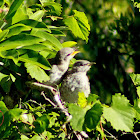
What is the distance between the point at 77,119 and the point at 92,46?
1648mm

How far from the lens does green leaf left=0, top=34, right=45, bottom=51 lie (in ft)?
5.90

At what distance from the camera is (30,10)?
216cm

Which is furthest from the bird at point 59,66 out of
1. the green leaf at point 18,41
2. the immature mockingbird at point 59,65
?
the green leaf at point 18,41

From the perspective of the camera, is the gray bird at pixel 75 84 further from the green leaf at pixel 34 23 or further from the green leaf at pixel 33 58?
the green leaf at pixel 34 23

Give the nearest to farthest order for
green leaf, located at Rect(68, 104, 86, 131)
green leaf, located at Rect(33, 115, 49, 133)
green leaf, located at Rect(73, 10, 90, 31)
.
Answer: green leaf, located at Rect(68, 104, 86, 131)
green leaf, located at Rect(33, 115, 49, 133)
green leaf, located at Rect(73, 10, 90, 31)

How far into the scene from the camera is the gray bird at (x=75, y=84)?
71.3 inches

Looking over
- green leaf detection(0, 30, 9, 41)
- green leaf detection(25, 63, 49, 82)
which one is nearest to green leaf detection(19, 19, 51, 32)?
green leaf detection(0, 30, 9, 41)

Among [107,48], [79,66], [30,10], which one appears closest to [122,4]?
[107,48]

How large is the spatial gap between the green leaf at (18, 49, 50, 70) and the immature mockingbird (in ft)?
0.22

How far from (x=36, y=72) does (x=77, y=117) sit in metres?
0.48

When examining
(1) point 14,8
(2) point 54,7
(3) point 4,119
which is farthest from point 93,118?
(2) point 54,7

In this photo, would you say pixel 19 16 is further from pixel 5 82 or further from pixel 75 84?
pixel 75 84

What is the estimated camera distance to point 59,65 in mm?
1860

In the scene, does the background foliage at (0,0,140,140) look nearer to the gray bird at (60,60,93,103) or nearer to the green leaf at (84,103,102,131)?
the green leaf at (84,103,102,131)
